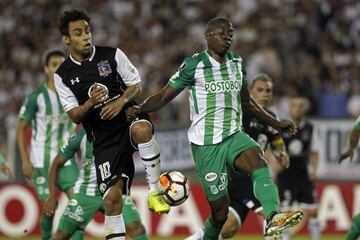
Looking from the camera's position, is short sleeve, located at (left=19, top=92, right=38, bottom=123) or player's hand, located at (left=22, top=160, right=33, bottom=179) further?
short sleeve, located at (left=19, top=92, right=38, bottom=123)

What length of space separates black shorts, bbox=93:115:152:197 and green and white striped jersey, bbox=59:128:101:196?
3.71 ft

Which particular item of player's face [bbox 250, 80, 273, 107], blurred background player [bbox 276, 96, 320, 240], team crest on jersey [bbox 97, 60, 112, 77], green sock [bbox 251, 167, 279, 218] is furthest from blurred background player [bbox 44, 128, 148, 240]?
blurred background player [bbox 276, 96, 320, 240]

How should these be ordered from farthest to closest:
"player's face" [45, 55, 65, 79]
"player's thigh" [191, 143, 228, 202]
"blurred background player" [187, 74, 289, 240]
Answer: "player's face" [45, 55, 65, 79], "blurred background player" [187, 74, 289, 240], "player's thigh" [191, 143, 228, 202]

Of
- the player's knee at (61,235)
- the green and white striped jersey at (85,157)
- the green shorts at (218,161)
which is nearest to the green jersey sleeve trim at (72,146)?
the green and white striped jersey at (85,157)

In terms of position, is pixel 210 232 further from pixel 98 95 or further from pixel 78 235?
pixel 98 95

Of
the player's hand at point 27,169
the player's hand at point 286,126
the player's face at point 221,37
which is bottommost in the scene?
the player's hand at point 27,169

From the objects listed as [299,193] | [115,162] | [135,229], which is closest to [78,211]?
[135,229]

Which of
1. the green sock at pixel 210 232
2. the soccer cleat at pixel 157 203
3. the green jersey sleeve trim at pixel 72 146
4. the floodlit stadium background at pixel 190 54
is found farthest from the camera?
the floodlit stadium background at pixel 190 54

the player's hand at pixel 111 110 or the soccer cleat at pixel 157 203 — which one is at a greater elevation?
the player's hand at pixel 111 110

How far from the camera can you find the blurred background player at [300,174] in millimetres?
14289

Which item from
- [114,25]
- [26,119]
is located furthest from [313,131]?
[114,25]

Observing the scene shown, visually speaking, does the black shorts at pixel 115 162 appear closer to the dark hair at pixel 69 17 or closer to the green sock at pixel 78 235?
the dark hair at pixel 69 17

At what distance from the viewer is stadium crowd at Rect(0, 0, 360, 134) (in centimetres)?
1961

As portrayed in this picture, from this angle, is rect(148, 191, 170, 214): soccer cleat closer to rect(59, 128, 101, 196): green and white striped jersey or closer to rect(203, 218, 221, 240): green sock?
rect(203, 218, 221, 240): green sock
